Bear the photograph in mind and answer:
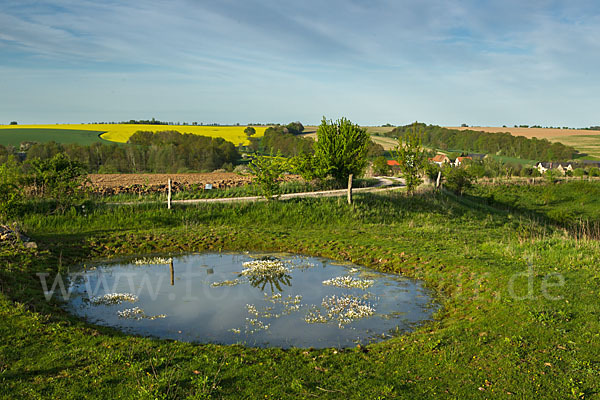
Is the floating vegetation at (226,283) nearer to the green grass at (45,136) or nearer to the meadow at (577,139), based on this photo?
the green grass at (45,136)

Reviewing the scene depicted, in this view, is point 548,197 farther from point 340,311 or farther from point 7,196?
point 7,196

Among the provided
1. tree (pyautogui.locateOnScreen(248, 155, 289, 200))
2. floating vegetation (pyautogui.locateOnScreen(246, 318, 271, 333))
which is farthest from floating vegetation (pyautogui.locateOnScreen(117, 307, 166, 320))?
tree (pyautogui.locateOnScreen(248, 155, 289, 200))

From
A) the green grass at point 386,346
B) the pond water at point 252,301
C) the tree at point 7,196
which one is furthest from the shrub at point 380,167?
the tree at point 7,196

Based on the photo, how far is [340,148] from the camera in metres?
32.2

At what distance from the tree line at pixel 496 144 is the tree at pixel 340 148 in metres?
59.7

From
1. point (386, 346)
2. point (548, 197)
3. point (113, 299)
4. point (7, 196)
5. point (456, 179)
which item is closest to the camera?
point (386, 346)

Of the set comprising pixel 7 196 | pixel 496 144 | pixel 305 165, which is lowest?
pixel 7 196

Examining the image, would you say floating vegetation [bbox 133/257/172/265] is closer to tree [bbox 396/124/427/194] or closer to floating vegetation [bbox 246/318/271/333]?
floating vegetation [bbox 246/318/271/333]

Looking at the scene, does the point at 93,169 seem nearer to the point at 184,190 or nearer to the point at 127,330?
the point at 184,190

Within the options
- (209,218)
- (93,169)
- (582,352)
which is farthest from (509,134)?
(582,352)

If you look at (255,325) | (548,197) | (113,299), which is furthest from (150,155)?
(255,325)

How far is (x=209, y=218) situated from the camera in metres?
22.0

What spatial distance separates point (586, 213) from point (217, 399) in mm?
41674

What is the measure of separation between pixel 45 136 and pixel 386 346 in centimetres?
9334
